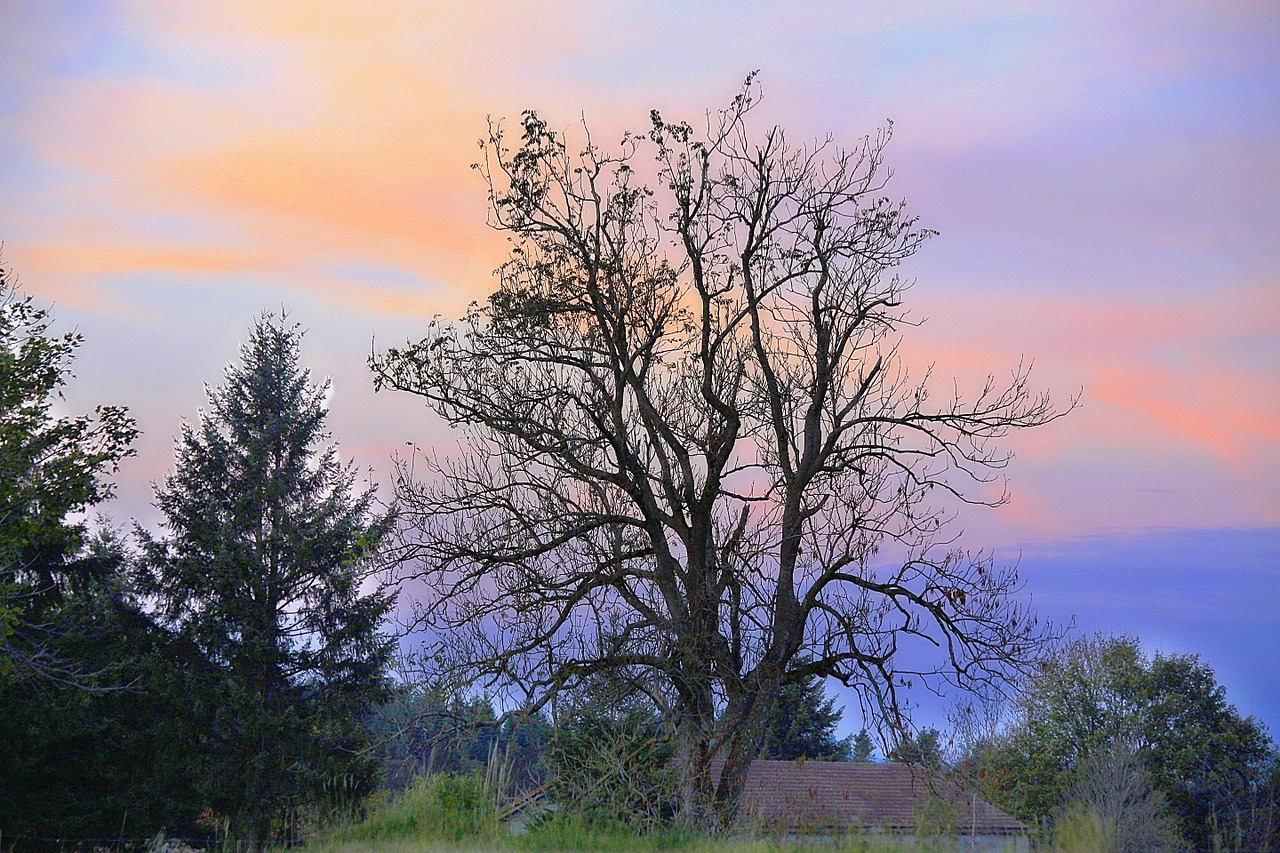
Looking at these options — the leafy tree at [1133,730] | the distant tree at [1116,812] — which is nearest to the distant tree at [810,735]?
the leafy tree at [1133,730]

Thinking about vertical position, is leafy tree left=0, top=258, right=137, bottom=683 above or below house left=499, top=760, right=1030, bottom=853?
above

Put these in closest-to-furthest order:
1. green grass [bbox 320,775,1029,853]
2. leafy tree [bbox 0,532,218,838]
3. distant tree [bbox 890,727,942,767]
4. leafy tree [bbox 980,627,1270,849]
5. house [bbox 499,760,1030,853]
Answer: green grass [bbox 320,775,1029,853] < house [bbox 499,760,1030,853] < distant tree [bbox 890,727,942,767] < leafy tree [bbox 0,532,218,838] < leafy tree [bbox 980,627,1270,849]

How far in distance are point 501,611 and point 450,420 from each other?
3.08 meters

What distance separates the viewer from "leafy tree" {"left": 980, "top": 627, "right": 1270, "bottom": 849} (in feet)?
113

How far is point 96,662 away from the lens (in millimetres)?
26234

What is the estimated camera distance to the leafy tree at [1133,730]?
3431cm

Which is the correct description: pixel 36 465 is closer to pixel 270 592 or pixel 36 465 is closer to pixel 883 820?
pixel 270 592

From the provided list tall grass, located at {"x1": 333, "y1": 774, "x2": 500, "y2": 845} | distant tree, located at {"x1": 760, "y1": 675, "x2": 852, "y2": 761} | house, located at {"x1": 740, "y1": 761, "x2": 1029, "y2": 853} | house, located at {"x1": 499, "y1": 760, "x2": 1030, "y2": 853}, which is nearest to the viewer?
house, located at {"x1": 499, "y1": 760, "x2": 1030, "y2": 853}

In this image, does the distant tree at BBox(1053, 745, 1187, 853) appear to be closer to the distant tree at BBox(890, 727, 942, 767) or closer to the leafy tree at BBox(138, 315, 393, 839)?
the distant tree at BBox(890, 727, 942, 767)

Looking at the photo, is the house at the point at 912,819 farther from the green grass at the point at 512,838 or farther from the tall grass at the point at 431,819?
the tall grass at the point at 431,819

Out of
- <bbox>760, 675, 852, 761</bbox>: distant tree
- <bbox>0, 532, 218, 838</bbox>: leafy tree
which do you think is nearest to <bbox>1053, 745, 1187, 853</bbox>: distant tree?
<bbox>760, 675, 852, 761</bbox>: distant tree

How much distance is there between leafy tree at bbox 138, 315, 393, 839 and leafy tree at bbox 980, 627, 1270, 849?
20.7m

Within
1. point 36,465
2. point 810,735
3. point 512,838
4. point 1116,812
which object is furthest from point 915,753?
point 810,735

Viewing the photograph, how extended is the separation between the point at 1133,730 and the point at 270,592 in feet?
94.2
